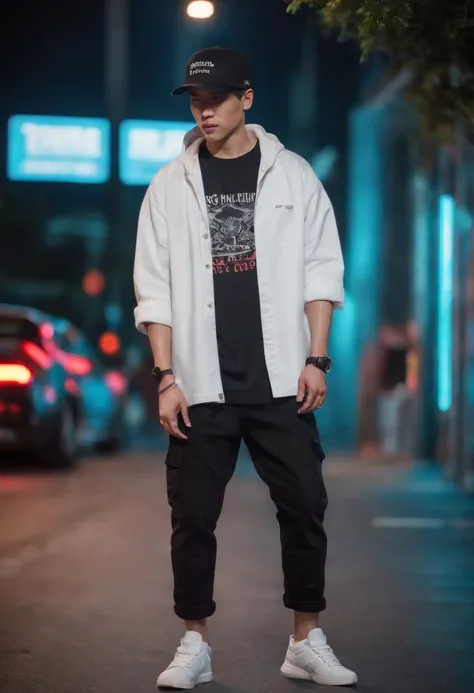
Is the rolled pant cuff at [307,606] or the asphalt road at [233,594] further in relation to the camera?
the asphalt road at [233,594]

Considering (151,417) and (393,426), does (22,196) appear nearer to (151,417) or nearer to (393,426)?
(151,417)

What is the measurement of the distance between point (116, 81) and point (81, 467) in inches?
998

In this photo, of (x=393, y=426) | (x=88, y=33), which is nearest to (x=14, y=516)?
(x=393, y=426)

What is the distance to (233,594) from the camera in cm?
629

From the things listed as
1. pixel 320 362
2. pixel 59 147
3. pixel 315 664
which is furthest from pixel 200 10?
pixel 59 147

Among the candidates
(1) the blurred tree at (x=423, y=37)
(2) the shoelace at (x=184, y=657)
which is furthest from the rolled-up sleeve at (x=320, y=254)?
(1) the blurred tree at (x=423, y=37)

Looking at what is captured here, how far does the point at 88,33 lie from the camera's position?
121 feet

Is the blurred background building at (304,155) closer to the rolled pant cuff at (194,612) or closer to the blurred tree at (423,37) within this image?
the blurred tree at (423,37)

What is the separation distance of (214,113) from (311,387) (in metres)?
0.98

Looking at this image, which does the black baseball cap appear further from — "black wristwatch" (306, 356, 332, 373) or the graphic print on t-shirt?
"black wristwatch" (306, 356, 332, 373)

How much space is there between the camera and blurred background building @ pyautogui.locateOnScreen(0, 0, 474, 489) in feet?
50.6

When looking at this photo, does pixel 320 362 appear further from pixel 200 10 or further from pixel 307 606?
pixel 200 10

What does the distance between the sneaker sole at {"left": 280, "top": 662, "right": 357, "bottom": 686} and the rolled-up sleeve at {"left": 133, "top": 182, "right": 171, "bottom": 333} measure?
124cm

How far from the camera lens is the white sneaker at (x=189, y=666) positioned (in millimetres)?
4398
